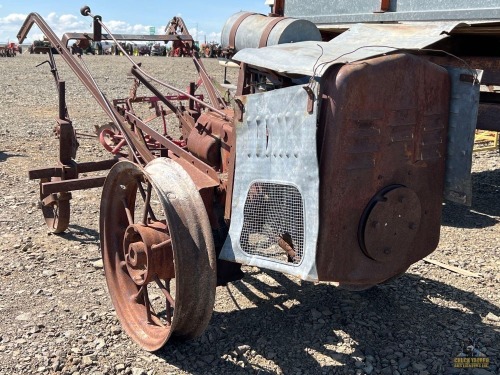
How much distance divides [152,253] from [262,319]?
3.09ft

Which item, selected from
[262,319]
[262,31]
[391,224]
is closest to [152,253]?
[262,319]

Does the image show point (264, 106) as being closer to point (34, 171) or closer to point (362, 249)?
point (362, 249)

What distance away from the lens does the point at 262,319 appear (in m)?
3.37

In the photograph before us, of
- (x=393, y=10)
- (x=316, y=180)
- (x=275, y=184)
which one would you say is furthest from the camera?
(x=393, y=10)

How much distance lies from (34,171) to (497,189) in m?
5.19

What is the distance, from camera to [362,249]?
2.54 m

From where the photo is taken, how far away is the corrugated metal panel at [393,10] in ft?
13.9

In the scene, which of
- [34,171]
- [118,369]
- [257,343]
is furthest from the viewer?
[34,171]

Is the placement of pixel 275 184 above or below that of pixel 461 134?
below

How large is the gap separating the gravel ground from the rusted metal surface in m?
0.69

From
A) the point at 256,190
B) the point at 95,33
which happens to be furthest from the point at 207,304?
the point at 95,33

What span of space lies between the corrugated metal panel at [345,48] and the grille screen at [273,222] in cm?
55

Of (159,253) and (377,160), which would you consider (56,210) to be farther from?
(377,160)

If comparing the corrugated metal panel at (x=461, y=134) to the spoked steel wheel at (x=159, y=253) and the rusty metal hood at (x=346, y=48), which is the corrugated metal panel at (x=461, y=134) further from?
the spoked steel wheel at (x=159, y=253)
